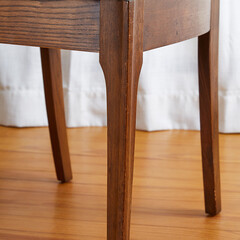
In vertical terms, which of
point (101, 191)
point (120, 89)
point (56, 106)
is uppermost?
point (120, 89)

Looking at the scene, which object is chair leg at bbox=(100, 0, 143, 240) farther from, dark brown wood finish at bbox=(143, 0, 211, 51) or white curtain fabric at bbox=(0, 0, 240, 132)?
white curtain fabric at bbox=(0, 0, 240, 132)

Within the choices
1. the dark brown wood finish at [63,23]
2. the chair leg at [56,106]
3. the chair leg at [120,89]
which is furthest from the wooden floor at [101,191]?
the dark brown wood finish at [63,23]

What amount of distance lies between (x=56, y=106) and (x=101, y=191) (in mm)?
254

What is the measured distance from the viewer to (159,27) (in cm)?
74

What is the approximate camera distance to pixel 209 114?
108 centimetres

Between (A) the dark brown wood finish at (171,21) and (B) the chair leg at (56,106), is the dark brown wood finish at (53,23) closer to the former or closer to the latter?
(A) the dark brown wood finish at (171,21)

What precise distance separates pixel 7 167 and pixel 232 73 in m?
0.92

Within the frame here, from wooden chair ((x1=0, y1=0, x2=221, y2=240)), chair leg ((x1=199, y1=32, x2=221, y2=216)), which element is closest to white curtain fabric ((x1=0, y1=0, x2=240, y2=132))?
chair leg ((x1=199, y1=32, x2=221, y2=216))

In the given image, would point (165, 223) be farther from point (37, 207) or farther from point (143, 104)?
point (143, 104)

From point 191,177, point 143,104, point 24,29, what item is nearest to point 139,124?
point 143,104

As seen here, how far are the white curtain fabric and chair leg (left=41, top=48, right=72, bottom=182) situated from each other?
633 millimetres

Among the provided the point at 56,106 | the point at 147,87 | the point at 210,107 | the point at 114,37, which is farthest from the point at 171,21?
the point at 147,87

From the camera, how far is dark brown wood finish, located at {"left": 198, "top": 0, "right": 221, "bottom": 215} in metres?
1.04

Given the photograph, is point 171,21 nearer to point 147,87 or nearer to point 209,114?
point 209,114
